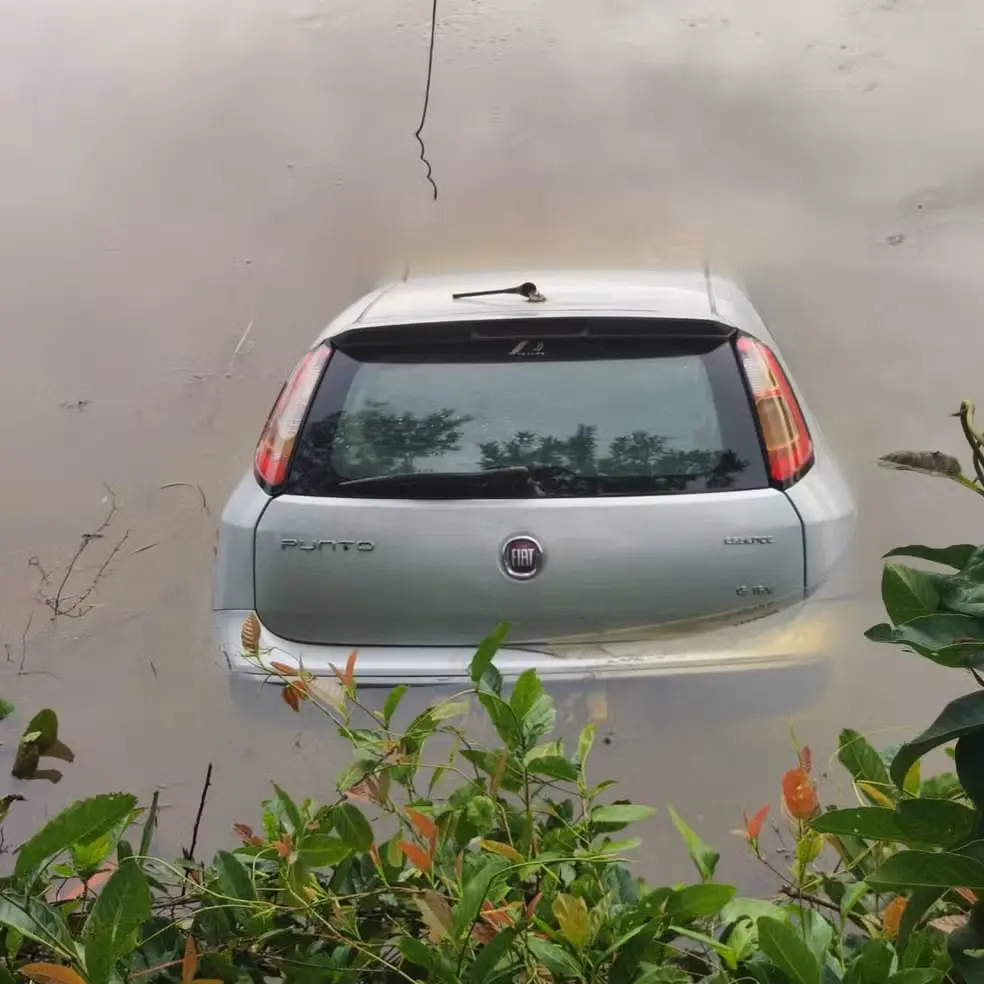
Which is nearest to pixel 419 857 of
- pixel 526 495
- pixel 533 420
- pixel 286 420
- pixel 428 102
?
pixel 526 495

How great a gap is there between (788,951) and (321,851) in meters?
0.44

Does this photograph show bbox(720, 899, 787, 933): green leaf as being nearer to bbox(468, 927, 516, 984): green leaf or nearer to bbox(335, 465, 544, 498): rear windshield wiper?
bbox(468, 927, 516, 984): green leaf

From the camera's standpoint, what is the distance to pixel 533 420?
1.56 m

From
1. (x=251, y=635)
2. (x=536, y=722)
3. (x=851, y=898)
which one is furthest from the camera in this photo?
(x=251, y=635)

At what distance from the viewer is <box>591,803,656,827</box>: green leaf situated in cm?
95

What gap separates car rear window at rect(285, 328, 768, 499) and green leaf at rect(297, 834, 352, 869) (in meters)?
0.74

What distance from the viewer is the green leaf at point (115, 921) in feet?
2.33

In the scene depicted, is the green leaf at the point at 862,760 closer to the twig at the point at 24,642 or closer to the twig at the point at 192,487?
the twig at the point at 192,487

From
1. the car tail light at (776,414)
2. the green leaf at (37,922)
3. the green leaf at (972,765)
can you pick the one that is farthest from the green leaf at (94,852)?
the car tail light at (776,414)

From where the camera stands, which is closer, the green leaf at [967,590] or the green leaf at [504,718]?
the green leaf at [967,590]

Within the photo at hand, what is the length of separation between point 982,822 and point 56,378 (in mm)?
1596

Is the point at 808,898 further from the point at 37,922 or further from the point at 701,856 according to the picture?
the point at 37,922

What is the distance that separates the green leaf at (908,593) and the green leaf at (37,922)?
0.75 meters

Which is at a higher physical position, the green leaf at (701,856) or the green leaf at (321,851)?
the green leaf at (321,851)
